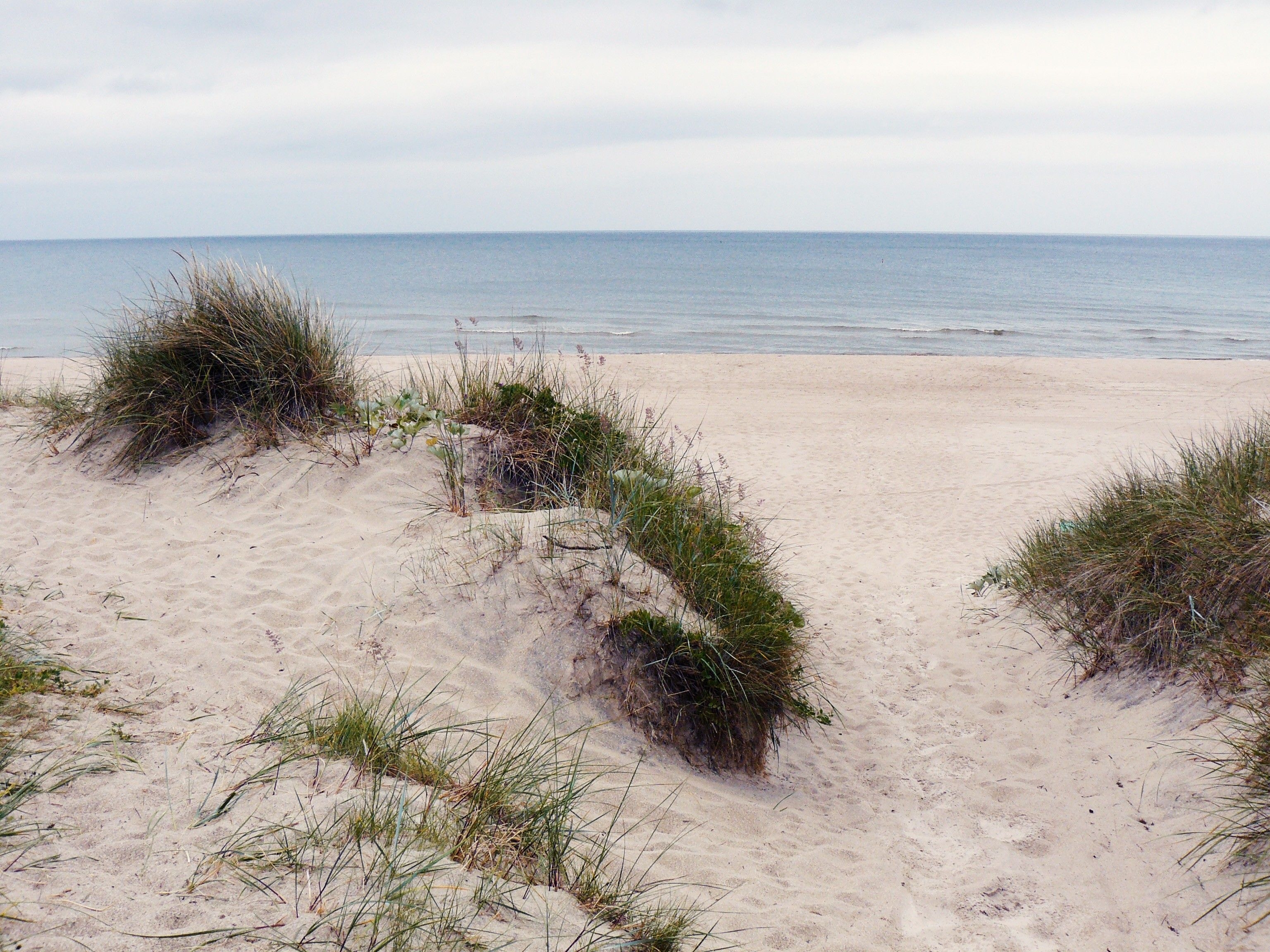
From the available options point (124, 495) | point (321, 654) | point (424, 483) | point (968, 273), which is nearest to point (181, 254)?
point (124, 495)

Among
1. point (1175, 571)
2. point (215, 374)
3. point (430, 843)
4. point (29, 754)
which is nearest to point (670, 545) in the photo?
point (430, 843)

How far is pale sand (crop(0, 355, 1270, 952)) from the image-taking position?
3.16 meters

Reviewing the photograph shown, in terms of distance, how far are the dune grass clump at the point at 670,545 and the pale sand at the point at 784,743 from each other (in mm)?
249

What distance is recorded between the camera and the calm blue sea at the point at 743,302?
26062mm

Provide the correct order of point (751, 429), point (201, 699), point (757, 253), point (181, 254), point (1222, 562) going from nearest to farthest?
1. point (201, 699)
2. point (1222, 562)
3. point (181, 254)
4. point (751, 429)
5. point (757, 253)

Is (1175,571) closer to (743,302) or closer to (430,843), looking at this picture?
(430,843)

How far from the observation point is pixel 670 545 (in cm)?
500

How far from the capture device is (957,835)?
4.10m

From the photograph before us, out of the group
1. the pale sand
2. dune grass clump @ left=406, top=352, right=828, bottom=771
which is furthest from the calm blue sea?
the pale sand

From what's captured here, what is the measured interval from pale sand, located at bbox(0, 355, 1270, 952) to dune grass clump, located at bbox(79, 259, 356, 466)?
15.7 inches

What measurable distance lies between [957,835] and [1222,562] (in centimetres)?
213

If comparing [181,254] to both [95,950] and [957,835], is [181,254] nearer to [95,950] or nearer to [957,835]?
[95,950]

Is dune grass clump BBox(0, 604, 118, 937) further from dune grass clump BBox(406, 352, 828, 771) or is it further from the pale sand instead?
dune grass clump BBox(406, 352, 828, 771)

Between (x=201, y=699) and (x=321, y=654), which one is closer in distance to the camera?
(x=201, y=699)
